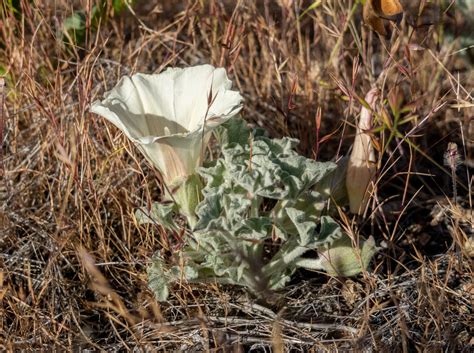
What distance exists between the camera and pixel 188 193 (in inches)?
69.2

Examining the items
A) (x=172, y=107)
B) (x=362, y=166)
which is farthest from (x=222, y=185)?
(x=362, y=166)

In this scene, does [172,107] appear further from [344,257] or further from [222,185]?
[344,257]

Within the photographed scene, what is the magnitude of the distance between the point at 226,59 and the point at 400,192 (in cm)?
73

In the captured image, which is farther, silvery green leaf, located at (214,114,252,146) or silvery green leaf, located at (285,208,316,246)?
silvery green leaf, located at (214,114,252,146)

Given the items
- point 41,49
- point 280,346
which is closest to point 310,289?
point 280,346

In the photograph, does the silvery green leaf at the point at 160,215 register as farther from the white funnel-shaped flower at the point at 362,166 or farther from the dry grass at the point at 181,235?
the white funnel-shaped flower at the point at 362,166

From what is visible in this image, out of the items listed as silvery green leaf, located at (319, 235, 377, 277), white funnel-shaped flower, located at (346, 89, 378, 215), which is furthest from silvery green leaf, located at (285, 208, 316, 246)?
white funnel-shaped flower, located at (346, 89, 378, 215)

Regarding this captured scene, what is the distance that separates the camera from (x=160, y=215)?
177 centimetres

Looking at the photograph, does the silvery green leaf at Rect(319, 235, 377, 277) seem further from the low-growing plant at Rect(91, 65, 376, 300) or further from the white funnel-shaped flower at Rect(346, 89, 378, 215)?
the white funnel-shaped flower at Rect(346, 89, 378, 215)

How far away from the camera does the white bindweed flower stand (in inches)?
66.9

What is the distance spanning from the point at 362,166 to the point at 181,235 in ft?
1.75

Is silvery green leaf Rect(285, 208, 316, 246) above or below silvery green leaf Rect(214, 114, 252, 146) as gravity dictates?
below

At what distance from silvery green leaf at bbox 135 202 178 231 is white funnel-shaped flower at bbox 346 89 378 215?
1.66 feet

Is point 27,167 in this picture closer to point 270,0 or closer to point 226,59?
point 226,59
